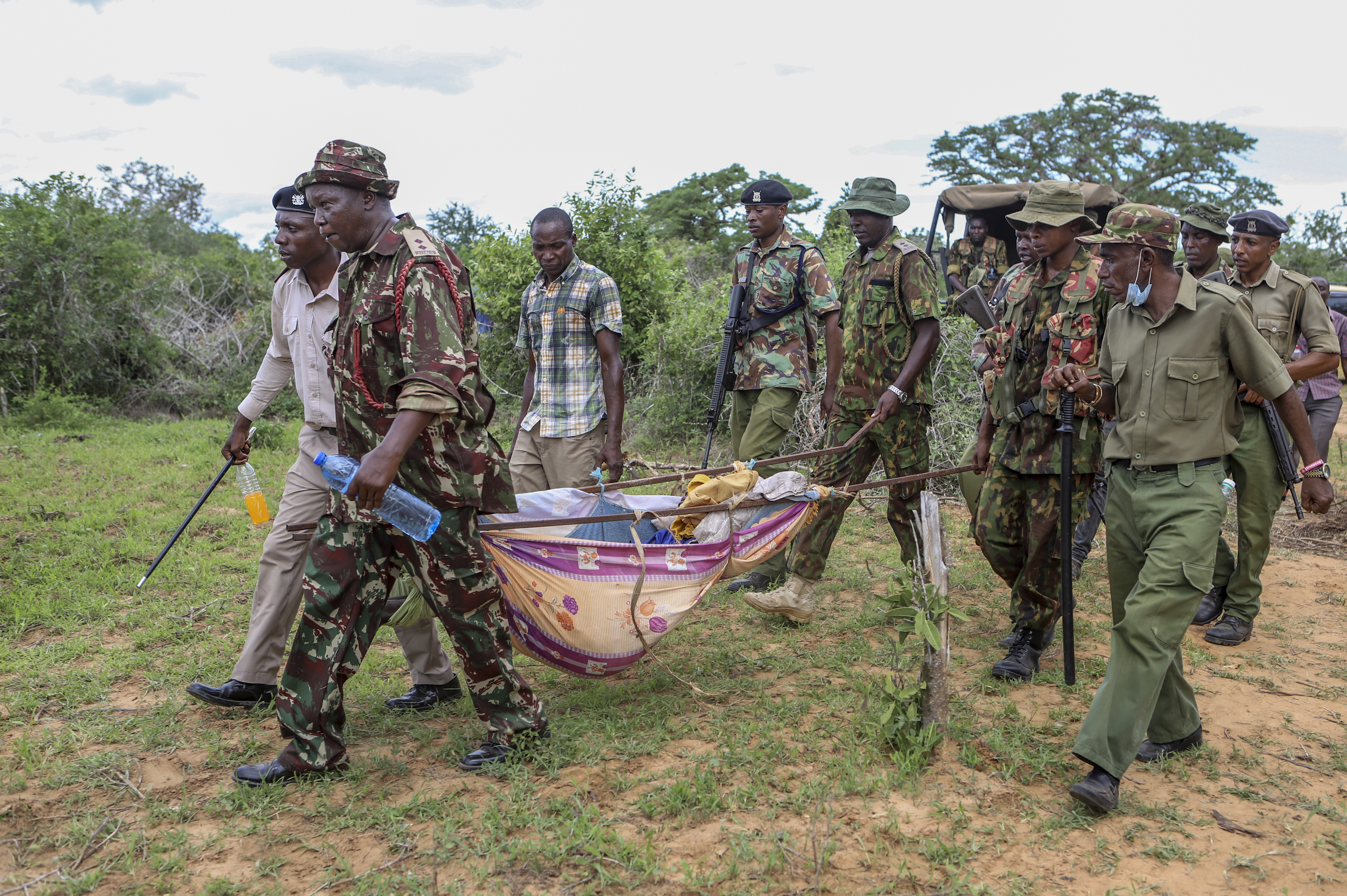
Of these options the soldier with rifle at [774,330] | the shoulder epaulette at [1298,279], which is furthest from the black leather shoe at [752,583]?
the shoulder epaulette at [1298,279]

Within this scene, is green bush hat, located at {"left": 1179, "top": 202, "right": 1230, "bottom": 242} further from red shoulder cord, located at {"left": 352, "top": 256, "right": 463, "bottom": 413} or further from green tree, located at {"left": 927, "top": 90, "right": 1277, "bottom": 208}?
green tree, located at {"left": 927, "top": 90, "right": 1277, "bottom": 208}

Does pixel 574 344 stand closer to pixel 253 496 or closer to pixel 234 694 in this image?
pixel 253 496

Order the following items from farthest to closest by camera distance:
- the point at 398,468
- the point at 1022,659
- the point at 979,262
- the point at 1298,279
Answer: the point at 979,262, the point at 1298,279, the point at 1022,659, the point at 398,468

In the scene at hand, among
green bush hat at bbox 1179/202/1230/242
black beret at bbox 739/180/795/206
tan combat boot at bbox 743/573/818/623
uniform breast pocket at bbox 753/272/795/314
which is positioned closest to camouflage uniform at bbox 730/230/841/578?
uniform breast pocket at bbox 753/272/795/314

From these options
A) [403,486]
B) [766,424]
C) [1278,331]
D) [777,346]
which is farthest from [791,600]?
[1278,331]

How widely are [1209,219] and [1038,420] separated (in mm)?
1850

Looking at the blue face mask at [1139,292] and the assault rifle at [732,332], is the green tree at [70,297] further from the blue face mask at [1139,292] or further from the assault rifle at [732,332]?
the blue face mask at [1139,292]

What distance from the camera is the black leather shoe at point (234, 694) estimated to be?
3.69 m

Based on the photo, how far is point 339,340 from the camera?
304 cm

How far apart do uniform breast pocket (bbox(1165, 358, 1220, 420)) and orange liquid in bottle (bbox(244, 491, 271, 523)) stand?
329 centimetres

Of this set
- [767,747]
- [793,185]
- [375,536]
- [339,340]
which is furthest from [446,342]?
[793,185]

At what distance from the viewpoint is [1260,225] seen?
4.70 metres

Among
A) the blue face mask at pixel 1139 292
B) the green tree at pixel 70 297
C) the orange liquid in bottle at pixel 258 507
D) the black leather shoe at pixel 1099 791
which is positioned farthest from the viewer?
the green tree at pixel 70 297

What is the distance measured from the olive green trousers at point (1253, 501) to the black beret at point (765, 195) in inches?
101
